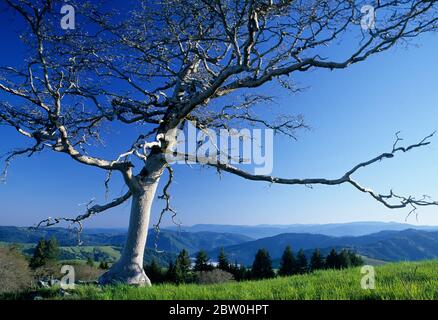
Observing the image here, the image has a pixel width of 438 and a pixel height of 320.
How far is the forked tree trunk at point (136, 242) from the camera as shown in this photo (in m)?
9.84

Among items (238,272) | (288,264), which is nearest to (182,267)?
(238,272)

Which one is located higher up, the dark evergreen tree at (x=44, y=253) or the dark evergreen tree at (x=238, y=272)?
the dark evergreen tree at (x=44, y=253)

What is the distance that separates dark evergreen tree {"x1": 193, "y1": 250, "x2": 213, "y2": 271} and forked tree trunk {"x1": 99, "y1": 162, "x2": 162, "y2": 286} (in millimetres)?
69241

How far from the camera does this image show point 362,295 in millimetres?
5551

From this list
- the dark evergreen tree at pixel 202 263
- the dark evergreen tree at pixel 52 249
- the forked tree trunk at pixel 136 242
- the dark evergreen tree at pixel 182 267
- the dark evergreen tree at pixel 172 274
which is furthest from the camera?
the dark evergreen tree at pixel 52 249

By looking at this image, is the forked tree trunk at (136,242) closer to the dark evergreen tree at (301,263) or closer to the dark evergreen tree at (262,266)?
the dark evergreen tree at (262,266)

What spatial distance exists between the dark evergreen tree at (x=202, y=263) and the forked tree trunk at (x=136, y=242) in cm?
6924

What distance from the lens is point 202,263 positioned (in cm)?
7944

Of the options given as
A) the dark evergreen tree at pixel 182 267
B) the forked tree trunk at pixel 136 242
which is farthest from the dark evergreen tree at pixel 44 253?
the forked tree trunk at pixel 136 242

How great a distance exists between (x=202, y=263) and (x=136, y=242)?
7167 centimetres

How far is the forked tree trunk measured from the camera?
9836mm
